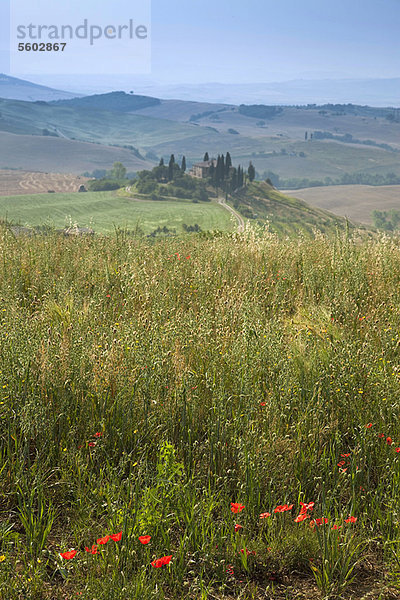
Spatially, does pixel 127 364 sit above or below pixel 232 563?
above

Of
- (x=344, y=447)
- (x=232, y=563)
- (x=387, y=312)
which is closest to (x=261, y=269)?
(x=387, y=312)

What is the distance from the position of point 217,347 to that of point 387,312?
2173 millimetres

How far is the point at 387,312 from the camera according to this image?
191 inches

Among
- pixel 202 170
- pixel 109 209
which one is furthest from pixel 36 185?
pixel 202 170

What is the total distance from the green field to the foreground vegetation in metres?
95.2

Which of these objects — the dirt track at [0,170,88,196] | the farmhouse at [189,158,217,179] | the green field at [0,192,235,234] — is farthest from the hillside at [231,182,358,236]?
the dirt track at [0,170,88,196]

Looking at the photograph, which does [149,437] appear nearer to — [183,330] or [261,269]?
[183,330]

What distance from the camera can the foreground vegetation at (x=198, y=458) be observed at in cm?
227

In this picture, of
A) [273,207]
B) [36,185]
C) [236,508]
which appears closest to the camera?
[236,508]

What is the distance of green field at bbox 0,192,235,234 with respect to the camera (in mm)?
109250

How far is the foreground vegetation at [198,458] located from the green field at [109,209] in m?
95.2

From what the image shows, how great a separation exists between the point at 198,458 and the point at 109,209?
13597 centimetres

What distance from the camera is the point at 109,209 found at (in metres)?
134

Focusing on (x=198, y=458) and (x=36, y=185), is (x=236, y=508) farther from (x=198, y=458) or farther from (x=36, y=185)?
(x=36, y=185)
